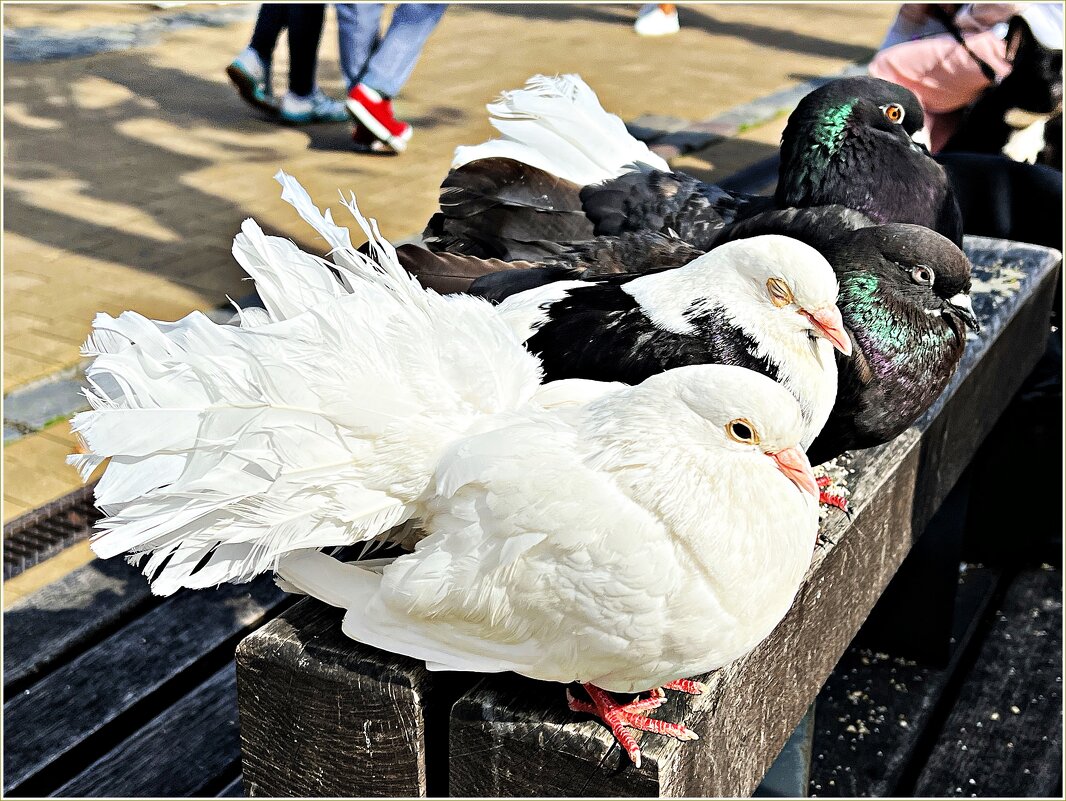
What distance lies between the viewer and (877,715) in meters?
2.71

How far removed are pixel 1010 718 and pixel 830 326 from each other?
1328 millimetres

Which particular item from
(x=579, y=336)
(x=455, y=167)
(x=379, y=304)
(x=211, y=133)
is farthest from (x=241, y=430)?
(x=211, y=133)

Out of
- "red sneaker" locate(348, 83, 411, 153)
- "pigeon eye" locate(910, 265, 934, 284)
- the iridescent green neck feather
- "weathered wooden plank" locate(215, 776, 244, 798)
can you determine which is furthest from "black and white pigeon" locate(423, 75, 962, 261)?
"red sneaker" locate(348, 83, 411, 153)

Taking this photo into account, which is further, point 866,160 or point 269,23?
point 269,23

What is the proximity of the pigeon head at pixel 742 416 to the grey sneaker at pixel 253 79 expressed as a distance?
5819 millimetres

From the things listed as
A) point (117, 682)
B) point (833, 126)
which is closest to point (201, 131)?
point (833, 126)

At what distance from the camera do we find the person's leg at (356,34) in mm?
6102

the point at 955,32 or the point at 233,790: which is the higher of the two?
the point at 955,32

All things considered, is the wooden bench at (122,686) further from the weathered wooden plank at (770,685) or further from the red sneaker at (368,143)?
the red sneaker at (368,143)

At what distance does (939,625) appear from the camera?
2875mm

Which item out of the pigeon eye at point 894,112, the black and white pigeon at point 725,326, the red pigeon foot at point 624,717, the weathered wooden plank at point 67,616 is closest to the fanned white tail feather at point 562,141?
the pigeon eye at point 894,112

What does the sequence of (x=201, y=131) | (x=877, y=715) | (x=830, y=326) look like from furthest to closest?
1. (x=201, y=131)
2. (x=877, y=715)
3. (x=830, y=326)

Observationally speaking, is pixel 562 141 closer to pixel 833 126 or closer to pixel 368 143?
pixel 833 126

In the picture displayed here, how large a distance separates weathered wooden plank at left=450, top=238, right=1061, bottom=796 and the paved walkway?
92.2 inches
